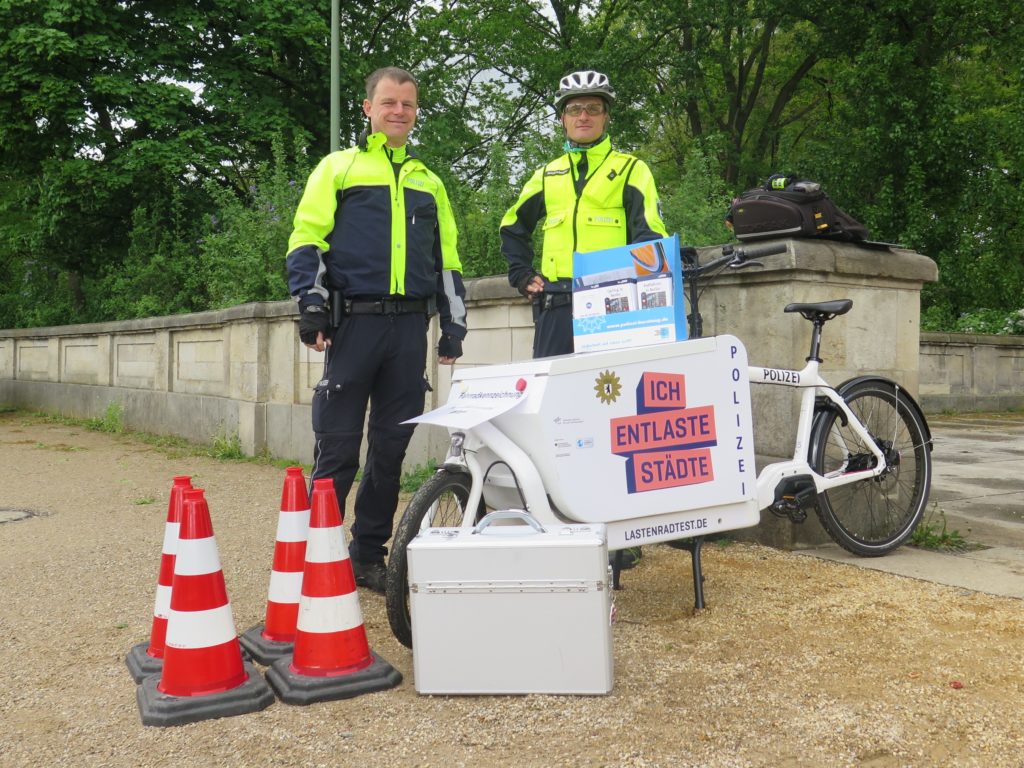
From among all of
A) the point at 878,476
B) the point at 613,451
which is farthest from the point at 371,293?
the point at 878,476

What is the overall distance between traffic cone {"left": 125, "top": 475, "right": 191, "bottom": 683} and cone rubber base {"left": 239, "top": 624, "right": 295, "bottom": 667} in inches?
12.2

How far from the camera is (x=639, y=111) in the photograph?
2359 cm

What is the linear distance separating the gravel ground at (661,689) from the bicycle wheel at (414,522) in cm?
17

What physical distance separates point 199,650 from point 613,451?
5.14 feet

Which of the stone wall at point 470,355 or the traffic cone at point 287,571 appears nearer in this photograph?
the traffic cone at point 287,571

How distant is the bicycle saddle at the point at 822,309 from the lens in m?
4.50

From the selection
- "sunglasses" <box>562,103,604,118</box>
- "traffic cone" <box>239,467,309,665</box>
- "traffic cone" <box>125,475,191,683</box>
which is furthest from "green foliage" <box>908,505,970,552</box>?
"traffic cone" <box>125,475,191,683</box>

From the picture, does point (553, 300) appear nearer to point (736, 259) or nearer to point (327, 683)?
point (736, 259)

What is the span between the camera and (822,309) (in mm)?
4543

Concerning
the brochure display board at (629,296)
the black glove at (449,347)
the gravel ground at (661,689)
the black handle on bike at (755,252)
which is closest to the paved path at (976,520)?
the gravel ground at (661,689)

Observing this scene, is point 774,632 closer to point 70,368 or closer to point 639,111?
point 70,368

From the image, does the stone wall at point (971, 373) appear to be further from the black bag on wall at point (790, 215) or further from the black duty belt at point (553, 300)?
the black duty belt at point (553, 300)

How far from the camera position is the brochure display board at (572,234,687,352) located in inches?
148

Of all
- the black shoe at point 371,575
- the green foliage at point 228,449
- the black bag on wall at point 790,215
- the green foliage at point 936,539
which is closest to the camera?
the black shoe at point 371,575
